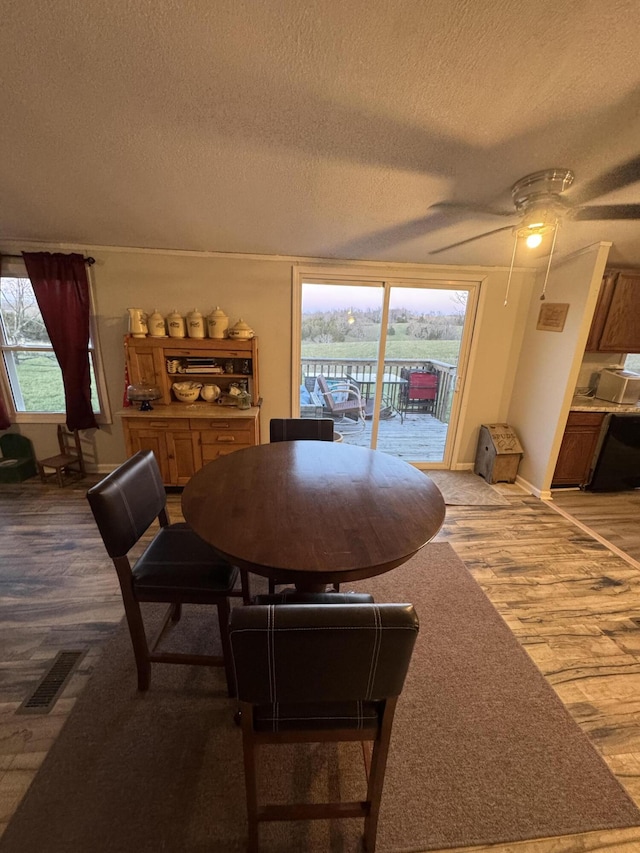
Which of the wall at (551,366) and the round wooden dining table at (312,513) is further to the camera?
the wall at (551,366)

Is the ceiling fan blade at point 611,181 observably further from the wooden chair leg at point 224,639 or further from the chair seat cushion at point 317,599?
the wooden chair leg at point 224,639

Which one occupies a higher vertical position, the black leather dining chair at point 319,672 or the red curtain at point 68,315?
the red curtain at point 68,315

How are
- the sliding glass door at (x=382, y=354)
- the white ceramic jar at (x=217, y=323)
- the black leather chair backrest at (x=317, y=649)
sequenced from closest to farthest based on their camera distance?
the black leather chair backrest at (x=317, y=649) < the white ceramic jar at (x=217, y=323) < the sliding glass door at (x=382, y=354)

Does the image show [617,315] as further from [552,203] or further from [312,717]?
[312,717]

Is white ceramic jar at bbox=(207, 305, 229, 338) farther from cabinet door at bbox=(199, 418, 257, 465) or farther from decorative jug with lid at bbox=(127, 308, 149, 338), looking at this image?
cabinet door at bbox=(199, 418, 257, 465)

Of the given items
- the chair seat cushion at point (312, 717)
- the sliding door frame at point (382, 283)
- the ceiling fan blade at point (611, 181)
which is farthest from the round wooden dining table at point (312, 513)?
the ceiling fan blade at point (611, 181)

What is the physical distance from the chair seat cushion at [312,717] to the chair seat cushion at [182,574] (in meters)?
0.50

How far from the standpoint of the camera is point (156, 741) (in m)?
1.31

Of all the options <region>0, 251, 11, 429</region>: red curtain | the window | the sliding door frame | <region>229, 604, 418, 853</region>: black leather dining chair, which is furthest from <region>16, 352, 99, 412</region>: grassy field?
<region>229, 604, 418, 853</region>: black leather dining chair

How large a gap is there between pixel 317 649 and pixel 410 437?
3798 mm

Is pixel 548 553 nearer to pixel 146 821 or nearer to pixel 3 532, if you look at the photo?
pixel 146 821

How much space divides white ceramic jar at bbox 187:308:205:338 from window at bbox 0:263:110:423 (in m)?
0.96

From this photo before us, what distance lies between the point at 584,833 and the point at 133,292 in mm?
4185

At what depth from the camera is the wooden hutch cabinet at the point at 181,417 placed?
9.64 feet
